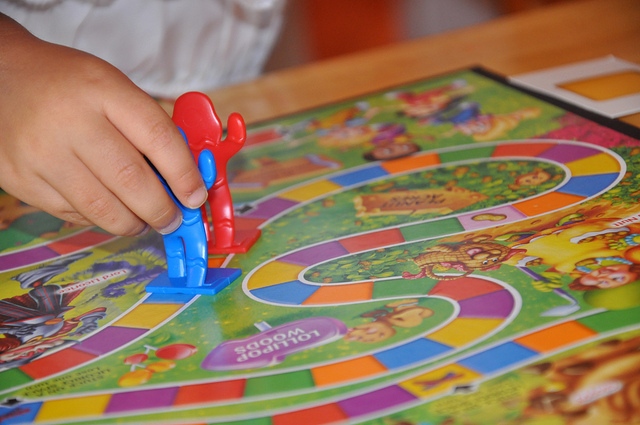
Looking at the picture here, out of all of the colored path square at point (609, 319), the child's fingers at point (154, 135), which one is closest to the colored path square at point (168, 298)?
the child's fingers at point (154, 135)

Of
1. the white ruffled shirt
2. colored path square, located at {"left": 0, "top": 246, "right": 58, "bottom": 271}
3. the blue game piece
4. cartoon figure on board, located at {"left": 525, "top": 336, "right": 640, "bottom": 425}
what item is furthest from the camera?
the white ruffled shirt

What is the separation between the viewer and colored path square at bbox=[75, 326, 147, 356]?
0.51 meters

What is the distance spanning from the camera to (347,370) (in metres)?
0.43

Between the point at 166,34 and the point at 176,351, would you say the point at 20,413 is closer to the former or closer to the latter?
the point at 176,351

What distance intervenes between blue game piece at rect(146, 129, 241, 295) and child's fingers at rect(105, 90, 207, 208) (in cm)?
4

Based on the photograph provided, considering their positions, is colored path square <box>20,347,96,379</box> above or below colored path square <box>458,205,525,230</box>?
below

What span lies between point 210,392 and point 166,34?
883mm

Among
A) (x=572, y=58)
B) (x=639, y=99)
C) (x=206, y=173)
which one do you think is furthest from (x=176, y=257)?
(x=572, y=58)

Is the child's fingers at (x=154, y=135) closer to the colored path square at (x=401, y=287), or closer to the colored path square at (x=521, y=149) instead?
the colored path square at (x=401, y=287)

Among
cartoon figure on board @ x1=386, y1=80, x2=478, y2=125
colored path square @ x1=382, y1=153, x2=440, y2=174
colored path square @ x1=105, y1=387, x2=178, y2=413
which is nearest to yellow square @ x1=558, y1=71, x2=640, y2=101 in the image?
cartoon figure on board @ x1=386, y1=80, x2=478, y2=125

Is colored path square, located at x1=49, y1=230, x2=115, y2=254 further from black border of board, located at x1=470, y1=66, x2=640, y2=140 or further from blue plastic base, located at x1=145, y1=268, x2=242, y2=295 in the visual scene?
black border of board, located at x1=470, y1=66, x2=640, y2=140

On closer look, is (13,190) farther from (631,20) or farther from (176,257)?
(631,20)

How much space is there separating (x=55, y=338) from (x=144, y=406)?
0.15 meters

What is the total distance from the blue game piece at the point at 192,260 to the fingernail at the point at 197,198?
0.06ft
